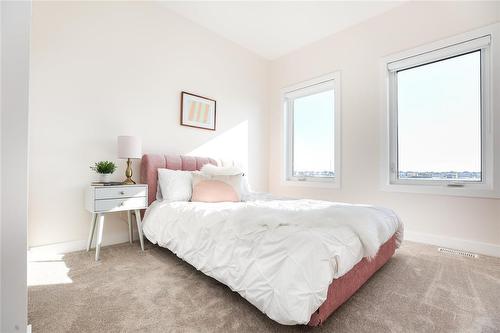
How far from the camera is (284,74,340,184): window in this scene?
3.61m

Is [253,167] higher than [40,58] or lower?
lower

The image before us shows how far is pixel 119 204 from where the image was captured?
2.22 metres

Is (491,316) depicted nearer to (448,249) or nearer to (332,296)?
(332,296)

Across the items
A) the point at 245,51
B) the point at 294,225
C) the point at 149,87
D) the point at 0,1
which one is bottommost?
the point at 294,225

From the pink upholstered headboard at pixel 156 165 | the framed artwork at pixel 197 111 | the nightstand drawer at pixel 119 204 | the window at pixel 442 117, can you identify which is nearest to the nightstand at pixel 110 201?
the nightstand drawer at pixel 119 204

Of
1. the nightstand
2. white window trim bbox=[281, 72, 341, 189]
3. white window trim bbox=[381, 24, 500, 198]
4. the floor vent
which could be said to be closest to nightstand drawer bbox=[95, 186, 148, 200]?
the nightstand

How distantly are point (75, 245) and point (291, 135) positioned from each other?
134 inches

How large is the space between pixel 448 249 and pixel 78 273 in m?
3.50

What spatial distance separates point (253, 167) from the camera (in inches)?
164

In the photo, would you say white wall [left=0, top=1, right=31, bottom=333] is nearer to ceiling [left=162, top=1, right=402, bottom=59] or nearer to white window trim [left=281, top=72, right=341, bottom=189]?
ceiling [left=162, top=1, right=402, bottom=59]

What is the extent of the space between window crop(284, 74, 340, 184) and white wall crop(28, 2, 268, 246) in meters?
1.32

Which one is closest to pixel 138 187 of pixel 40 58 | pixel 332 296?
pixel 40 58

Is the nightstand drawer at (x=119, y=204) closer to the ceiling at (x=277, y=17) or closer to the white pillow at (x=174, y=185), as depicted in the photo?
the white pillow at (x=174, y=185)

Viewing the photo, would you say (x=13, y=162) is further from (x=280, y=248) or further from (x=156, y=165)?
(x=156, y=165)
